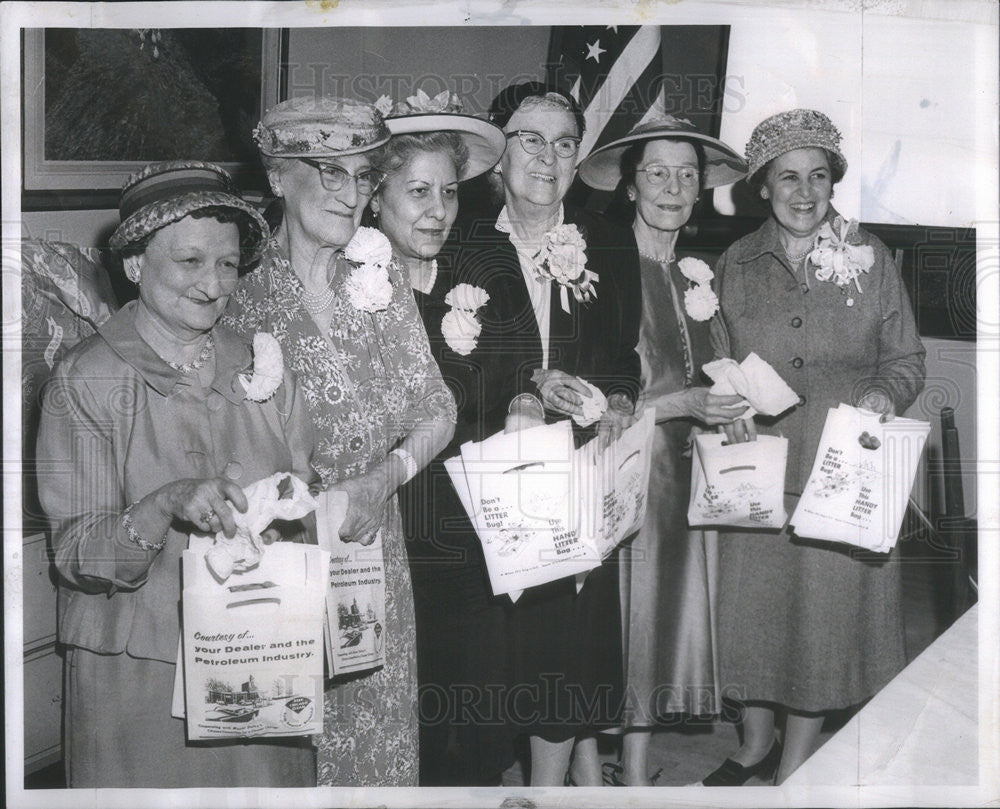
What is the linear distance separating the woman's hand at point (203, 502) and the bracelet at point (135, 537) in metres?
0.09

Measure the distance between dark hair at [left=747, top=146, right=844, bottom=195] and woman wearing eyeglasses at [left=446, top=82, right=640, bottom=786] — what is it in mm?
466

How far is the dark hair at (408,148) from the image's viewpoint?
342 cm

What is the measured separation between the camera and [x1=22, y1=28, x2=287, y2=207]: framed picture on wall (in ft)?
11.3

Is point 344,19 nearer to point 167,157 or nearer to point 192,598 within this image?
point 167,157

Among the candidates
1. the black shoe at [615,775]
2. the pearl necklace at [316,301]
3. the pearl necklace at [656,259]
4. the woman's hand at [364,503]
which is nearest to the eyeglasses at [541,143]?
the pearl necklace at [656,259]

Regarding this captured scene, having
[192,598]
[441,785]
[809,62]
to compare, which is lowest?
[441,785]

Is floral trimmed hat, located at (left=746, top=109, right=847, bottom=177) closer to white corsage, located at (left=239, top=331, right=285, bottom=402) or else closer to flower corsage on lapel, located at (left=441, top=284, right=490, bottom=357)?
flower corsage on lapel, located at (left=441, top=284, right=490, bottom=357)

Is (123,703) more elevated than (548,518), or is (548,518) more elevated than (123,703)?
(548,518)

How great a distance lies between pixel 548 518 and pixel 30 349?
185 centimetres

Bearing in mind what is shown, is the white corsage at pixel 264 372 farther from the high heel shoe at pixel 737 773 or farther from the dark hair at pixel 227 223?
the high heel shoe at pixel 737 773

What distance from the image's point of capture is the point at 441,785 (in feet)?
11.7

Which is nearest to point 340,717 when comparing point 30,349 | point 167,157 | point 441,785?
point 441,785

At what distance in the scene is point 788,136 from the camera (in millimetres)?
3498

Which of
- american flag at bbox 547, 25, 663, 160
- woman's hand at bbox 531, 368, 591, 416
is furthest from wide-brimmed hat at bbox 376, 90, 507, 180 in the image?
woman's hand at bbox 531, 368, 591, 416
